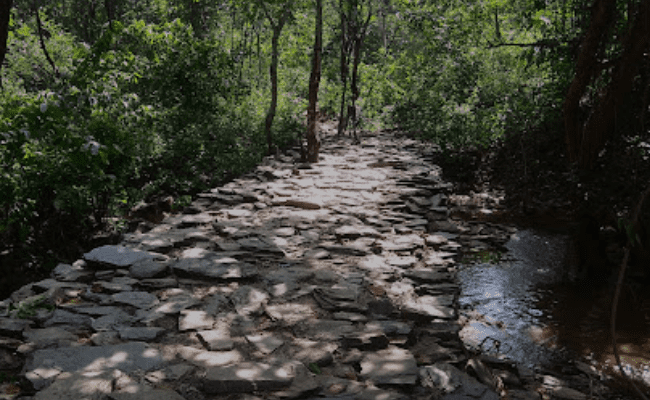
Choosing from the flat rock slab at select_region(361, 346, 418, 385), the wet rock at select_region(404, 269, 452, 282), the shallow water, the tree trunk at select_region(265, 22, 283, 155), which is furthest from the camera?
the tree trunk at select_region(265, 22, 283, 155)

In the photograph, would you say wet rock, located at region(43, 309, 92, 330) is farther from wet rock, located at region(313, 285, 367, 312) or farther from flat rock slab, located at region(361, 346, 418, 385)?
flat rock slab, located at region(361, 346, 418, 385)

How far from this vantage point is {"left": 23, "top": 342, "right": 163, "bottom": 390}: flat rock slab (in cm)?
263

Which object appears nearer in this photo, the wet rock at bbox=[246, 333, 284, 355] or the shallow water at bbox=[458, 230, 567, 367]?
the wet rock at bbox=[246, 333, 284, 355]

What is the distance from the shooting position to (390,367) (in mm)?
2932

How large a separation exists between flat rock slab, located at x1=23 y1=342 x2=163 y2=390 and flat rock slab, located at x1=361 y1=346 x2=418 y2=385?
1.13 m

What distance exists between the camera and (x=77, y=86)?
581 centimetres

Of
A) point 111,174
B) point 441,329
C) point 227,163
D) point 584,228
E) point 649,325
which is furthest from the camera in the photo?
point 227,163

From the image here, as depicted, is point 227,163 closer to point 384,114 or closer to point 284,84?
point 284,84

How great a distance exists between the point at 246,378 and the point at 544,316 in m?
2.66

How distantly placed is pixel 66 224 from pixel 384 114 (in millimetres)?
11452

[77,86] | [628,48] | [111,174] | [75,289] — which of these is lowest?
[75,289]

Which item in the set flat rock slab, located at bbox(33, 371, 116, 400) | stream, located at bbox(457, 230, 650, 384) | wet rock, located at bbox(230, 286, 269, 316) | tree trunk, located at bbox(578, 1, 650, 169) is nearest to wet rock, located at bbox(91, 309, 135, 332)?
flat rock slab, located at bbox(33, 371, 116, 400)

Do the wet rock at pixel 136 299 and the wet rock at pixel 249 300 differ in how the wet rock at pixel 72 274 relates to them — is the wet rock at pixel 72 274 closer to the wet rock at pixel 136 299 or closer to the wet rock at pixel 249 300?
the wet rock at pixel 136 299

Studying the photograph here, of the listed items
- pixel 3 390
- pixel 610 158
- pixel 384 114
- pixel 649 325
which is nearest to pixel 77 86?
pixel 3 390
